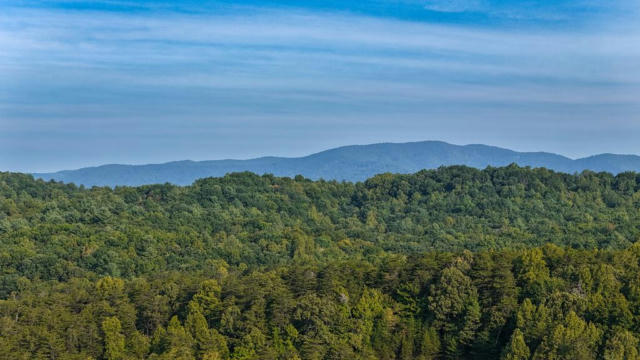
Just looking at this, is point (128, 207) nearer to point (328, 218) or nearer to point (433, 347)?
Result: point (328, 218)

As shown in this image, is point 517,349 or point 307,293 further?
point 307,293

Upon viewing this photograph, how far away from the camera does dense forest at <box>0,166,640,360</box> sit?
53.7 meters

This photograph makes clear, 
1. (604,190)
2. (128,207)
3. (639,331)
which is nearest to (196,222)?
(128,207)

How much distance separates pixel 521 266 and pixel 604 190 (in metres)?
78.7

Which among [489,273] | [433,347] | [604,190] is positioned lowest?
[433,347]

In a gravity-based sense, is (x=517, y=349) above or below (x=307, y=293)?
below

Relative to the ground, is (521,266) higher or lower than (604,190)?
lower

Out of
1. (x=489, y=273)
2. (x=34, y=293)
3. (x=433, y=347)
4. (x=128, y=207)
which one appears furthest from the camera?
(x=128, y=207)

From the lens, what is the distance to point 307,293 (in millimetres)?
60062

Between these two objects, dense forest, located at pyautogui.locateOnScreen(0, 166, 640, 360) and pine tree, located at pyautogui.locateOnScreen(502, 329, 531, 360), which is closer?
pine tree, located at pyautogui.locateOnScreen(502, 329, 531, 360)

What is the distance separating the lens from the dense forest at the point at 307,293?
53719 mm

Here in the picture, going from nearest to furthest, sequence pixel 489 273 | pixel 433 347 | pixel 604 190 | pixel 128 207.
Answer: pixel 433 347 < pixel 489 273 < pixel 128 207 < pixel 604 190

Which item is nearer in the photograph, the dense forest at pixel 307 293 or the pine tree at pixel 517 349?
the pine tree at pixel 517 349

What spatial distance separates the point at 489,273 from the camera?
195 feet
